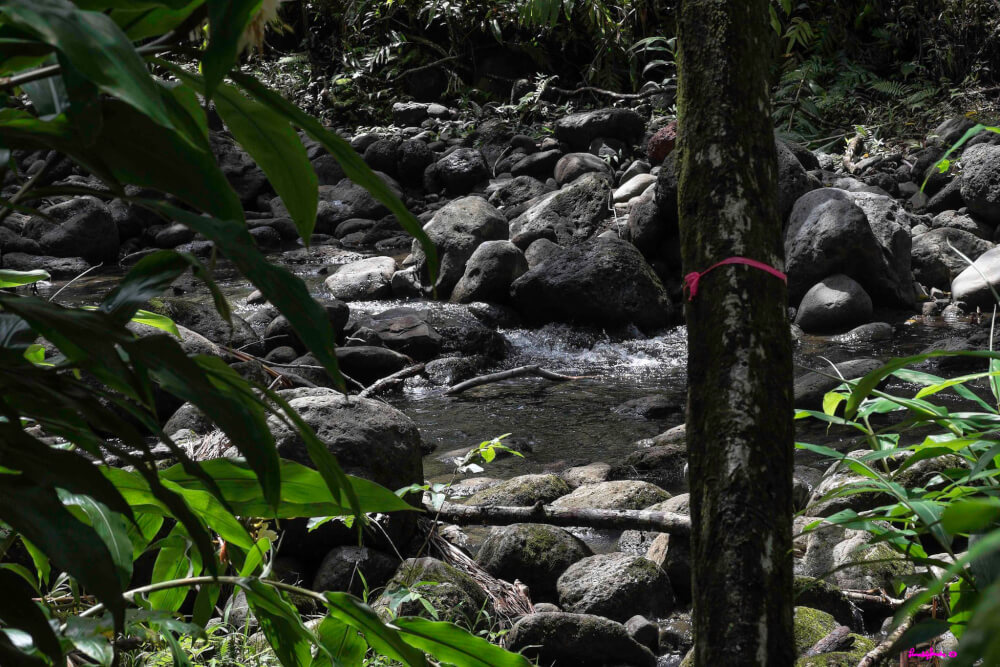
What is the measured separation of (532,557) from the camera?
3391mm

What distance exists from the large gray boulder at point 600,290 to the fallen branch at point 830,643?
19.2ft

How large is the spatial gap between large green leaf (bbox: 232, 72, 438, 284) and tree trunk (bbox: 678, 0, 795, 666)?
730 mm

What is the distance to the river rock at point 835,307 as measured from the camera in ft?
26.1

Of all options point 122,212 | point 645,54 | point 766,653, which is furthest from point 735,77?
point 645,54

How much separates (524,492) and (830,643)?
2.01 meters

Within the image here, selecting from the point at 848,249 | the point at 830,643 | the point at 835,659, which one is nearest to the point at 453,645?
the point at 835,659

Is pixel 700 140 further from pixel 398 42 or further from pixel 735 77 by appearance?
pixel 398 42

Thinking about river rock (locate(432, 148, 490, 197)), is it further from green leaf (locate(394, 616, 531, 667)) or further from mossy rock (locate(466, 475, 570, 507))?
green leaf (locate(394, 616, 531, 667))

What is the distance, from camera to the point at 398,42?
16.6 meters

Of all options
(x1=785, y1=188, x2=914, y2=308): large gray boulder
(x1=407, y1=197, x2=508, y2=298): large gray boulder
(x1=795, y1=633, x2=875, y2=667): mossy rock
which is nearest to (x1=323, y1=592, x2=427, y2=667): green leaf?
(x1=795, y1=633, x2=875, y2=667): mossy rock

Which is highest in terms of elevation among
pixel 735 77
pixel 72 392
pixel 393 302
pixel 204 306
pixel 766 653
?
pixel 735 77

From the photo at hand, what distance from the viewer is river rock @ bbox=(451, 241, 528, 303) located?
29.2 ft

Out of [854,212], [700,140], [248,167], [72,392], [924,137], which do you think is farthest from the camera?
[248,167]

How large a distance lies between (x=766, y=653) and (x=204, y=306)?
6.46 metres
